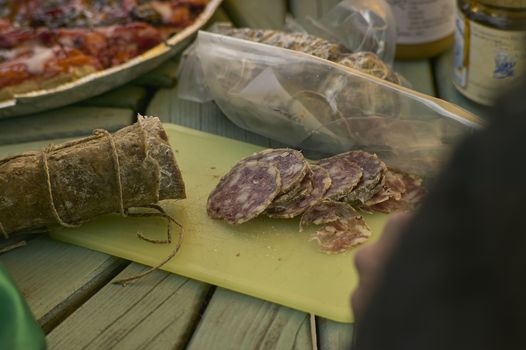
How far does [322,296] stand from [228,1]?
0.95 metres

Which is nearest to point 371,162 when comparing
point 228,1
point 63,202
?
point 63,202

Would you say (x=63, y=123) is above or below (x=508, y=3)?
below

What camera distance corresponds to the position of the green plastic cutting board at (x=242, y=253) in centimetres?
99

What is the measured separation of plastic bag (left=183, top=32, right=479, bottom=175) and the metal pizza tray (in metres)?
0.14

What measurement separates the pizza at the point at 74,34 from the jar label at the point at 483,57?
554 millimetres

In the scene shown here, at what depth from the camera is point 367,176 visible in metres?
1.14

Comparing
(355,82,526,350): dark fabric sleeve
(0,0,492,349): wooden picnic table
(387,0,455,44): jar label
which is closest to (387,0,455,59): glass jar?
(387,0,455,44): jar label

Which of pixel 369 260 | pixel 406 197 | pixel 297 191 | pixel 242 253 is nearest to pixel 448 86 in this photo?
pixel 406 197

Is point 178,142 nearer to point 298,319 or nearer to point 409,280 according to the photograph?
point 298,319

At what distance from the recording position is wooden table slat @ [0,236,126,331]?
3.33 feet

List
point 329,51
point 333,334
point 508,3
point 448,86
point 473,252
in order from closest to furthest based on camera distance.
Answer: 1. point 473,252
2. point 333,334
3. point 508,3
4. point 329,51
5. point 448,86

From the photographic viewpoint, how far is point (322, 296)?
978 mm

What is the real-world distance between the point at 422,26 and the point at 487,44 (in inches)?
9.9

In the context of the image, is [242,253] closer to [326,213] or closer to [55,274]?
[326,213]
